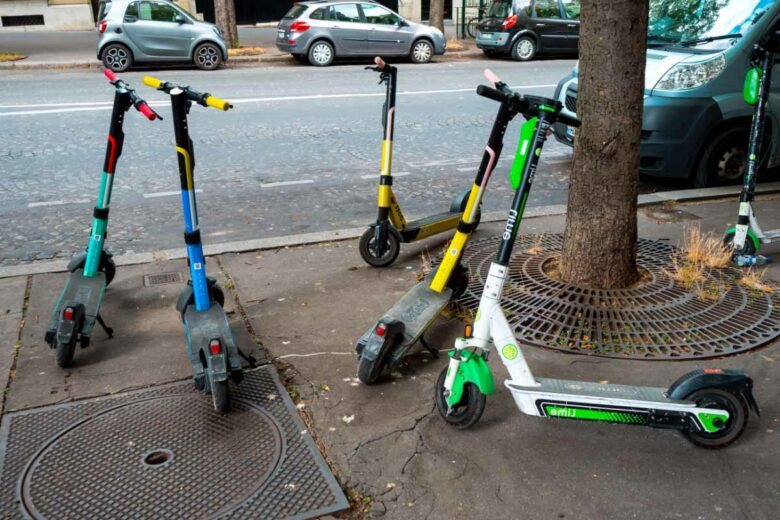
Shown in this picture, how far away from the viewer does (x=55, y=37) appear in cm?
2472

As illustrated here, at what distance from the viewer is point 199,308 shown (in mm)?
3883

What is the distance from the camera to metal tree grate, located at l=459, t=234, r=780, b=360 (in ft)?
13.2

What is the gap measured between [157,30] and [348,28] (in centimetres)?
438

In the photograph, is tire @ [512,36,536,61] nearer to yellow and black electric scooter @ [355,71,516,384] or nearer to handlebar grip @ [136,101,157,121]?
yellow and black electric scooter @ [355,71,516,384]

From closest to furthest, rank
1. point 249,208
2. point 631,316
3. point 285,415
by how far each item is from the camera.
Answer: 1. point 285,415
2. point 631,316
3. point 249,208

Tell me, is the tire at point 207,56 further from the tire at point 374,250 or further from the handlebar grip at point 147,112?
the handlebar grip at point 147,112

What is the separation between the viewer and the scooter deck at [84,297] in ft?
13.0

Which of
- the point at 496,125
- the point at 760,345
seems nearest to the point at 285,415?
the point at 496,125

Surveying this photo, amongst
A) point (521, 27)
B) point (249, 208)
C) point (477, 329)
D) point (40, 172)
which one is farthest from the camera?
point (521, 27)

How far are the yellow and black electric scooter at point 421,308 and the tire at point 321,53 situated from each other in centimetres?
1463

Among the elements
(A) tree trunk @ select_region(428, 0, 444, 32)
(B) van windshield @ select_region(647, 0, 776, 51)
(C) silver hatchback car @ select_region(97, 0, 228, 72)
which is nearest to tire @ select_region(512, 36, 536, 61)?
(A) tree trunk @ select_region(428, 0, 444, 32)

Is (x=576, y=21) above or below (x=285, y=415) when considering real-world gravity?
above

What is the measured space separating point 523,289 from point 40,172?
5.92m

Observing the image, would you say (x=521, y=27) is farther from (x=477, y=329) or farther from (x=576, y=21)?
(x=477, y=329)
